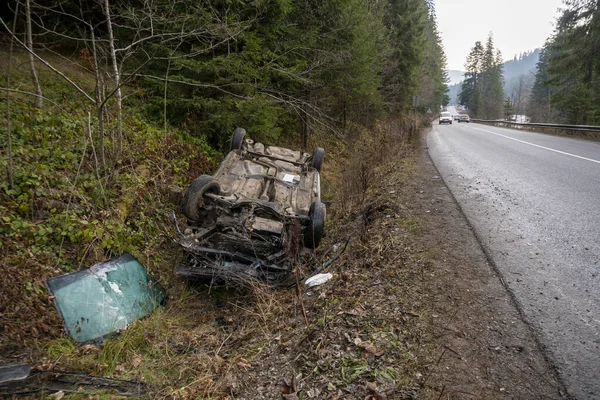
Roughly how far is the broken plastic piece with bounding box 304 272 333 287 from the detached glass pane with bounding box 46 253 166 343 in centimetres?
192

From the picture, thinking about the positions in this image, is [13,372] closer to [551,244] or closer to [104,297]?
[104,297]

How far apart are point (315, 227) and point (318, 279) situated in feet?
4.09

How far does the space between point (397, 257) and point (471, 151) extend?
32.6 ft

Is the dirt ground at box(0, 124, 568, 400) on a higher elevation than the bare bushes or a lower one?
lower

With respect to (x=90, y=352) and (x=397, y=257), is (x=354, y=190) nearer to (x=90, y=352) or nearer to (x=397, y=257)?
(x=397, y=257)

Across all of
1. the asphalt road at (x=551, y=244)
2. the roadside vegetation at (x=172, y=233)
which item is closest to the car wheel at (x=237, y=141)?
the roadside vegetation at (x=172, y=233)

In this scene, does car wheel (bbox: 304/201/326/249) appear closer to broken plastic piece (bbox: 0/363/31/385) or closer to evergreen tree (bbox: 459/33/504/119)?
broken plastic piece (bbox: 0/363/31/385)

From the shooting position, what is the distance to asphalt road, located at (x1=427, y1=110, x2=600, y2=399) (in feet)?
8.29

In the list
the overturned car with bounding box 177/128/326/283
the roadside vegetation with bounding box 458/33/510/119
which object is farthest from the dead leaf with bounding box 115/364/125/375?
the roadside vegetation with bounding box 458/33/510/119

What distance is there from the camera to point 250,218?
Answer: 516 cm

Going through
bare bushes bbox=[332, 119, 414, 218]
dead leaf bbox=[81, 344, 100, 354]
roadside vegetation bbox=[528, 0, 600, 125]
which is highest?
roadside vegetation bbox=[528, 0, 600, 125]

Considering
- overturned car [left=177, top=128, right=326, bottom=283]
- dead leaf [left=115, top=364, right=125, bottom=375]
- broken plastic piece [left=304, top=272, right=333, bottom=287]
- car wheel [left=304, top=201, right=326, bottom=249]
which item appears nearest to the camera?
dead leaf [left=115, top=364, right=125, bottom=375]

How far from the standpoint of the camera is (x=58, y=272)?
4.06m

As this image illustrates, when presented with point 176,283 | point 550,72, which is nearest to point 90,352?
point 176,283
